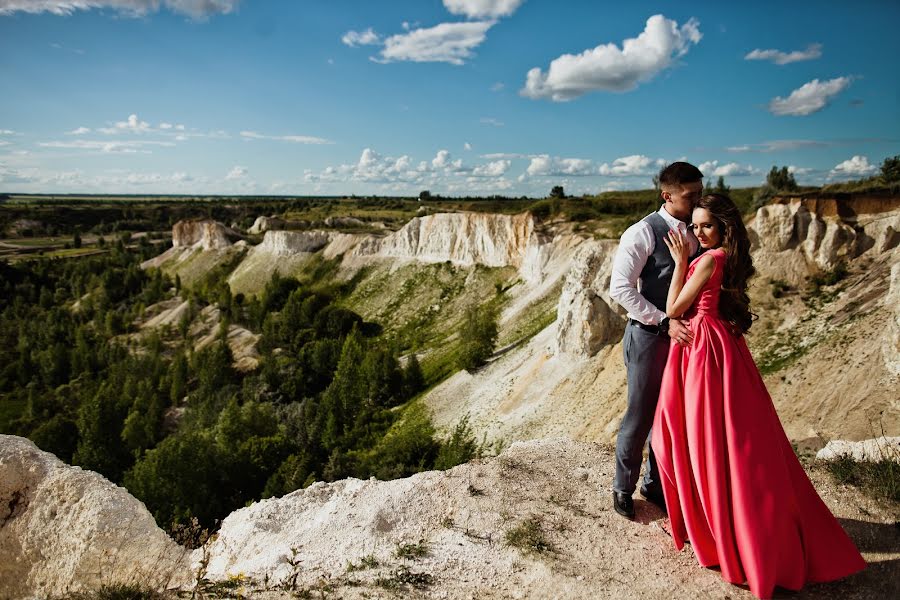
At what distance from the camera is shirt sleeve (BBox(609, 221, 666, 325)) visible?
4805 mm

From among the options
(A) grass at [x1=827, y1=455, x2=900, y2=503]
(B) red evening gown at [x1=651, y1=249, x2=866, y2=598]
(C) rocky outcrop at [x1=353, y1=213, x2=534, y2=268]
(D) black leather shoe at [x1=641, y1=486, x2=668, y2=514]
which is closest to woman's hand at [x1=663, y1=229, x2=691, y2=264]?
(B) red evening gown at [x1=651, y1=249, x2=866, y2=598]

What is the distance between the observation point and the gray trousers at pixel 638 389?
16.4ft

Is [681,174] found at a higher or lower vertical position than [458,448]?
higher

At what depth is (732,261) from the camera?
457 cm

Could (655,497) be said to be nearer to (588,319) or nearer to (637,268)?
(637,268)

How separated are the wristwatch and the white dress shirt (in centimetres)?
7

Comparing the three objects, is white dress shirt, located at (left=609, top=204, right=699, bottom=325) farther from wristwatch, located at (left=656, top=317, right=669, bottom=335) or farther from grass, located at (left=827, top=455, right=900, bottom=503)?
grass, located at (left=827, top=455, right=900, bottom=503)

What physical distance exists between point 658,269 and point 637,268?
9.2 inches

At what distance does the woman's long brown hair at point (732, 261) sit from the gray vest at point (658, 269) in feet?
1.36

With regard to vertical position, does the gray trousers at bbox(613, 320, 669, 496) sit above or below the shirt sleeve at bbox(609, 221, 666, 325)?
below

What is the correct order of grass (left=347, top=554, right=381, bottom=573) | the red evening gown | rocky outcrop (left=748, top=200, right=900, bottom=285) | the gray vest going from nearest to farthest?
the red evening gown < the gray vest < grass (left=347, top=554, right=381, bottom=573) < rocky outcrop (left=748, top=200, right=900, bottom=285)

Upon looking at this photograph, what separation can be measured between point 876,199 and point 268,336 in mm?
50290

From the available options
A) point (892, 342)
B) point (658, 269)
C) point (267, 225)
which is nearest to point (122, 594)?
point (658, 269)

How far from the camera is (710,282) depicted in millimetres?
4559
